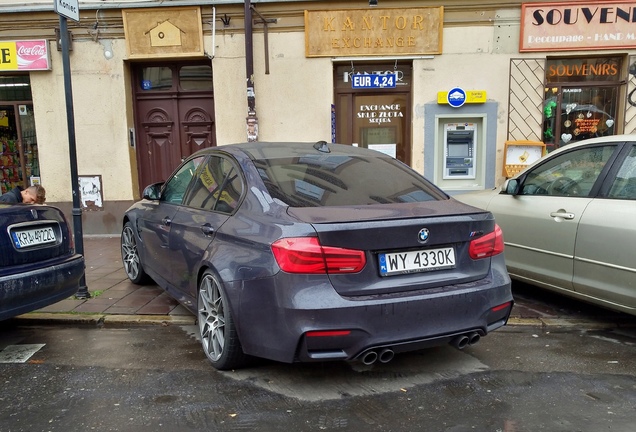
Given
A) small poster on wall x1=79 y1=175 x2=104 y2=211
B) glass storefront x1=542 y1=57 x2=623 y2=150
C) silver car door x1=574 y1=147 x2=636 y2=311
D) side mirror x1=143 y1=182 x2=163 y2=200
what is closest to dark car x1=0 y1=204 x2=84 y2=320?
side mirror x1=143 y1=182 x2=163 y2=200

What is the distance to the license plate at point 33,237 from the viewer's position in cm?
375

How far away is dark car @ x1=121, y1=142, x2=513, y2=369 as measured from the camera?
2826mm

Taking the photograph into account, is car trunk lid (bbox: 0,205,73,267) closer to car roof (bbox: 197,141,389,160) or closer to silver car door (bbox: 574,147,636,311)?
car roof (bbox: 197,141,389,160)

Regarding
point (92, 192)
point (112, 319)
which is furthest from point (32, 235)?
point (92, 192)

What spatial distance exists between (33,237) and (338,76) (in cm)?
604

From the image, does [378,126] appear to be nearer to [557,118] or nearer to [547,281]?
[557,118]

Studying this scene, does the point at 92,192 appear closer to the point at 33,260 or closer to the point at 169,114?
the point at 169,114

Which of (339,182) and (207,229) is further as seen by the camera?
(207,229)

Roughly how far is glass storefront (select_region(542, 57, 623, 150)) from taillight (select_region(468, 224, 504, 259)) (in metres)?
5.99

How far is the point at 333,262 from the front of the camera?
2.83 m

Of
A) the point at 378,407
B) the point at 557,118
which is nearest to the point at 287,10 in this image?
the point at 557,118

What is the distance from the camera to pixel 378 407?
298cm

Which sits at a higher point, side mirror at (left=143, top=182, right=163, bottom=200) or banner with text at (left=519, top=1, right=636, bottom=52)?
banner with text at (left=519, top=1, right=636, bottom=52)

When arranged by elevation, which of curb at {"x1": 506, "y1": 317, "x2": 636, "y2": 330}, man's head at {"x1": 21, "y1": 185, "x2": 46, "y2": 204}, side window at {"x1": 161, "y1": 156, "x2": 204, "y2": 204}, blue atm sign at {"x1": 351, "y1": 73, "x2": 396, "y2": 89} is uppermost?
blue atm sign at {"x1": 351, "y1": 73, "x2": 396, "y2": 89}
